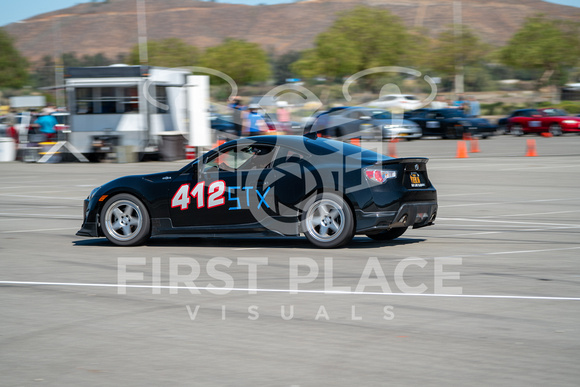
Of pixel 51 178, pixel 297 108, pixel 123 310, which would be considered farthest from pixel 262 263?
pixel 297 108

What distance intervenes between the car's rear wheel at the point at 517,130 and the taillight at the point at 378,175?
105 feet

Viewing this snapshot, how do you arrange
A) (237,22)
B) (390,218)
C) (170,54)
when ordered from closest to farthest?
1. (390,218)
2. (170,54)
3. (237,22)

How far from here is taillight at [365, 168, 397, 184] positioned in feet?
31.7

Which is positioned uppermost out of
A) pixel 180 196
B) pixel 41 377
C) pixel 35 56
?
pixel 35 56

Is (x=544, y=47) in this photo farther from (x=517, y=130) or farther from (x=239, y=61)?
(x=239, y=61)

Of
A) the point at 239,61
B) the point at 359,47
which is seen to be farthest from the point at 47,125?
the point at 239,61

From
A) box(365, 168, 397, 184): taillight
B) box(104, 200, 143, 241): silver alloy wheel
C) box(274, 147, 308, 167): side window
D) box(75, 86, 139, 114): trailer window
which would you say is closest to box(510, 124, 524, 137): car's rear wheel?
box(75, 86, 139, 114): trailer window

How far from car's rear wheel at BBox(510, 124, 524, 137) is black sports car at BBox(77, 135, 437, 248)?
3137cm

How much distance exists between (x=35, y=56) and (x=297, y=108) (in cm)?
13009

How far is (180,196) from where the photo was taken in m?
10.2

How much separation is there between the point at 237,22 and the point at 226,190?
151825 mm

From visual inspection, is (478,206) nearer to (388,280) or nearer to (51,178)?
(388,280)

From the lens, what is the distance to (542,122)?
128 ft

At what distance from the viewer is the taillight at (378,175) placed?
9.65 metres
